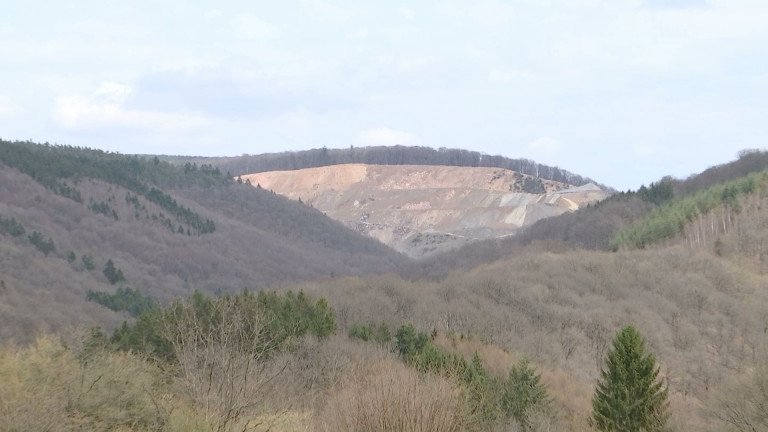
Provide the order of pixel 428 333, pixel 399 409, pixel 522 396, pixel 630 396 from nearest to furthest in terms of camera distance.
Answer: pixel 399 409 → pixel 630 396 → pixel 522 396 → pixel 428 333

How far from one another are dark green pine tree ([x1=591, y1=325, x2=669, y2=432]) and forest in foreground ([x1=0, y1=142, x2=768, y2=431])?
2.72 ft

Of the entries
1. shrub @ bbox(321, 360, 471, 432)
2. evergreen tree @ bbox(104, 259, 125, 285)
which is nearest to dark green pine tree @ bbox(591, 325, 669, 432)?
shrub @ bbox(321, 360, 471, 432)

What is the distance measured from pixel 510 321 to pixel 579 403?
118 ft

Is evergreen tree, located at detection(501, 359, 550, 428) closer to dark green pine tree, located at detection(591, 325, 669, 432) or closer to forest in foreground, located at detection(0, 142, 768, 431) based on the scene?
forest in foreground, located at detection(0, 142, 768, 431)

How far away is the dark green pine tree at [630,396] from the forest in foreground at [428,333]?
83cm

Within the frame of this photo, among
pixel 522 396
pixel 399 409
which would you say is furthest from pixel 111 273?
pixel 399 409

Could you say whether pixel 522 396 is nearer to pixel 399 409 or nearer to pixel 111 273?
pixel 399 409

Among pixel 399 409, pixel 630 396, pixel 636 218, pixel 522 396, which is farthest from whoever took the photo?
pixel 636 218

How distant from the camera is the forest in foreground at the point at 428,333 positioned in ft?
74.9

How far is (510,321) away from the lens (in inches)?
3868

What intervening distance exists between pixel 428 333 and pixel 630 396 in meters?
37.2

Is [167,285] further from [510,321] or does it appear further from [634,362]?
[634,362]

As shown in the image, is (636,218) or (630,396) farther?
(636,218)

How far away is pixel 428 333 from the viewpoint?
261 ft
